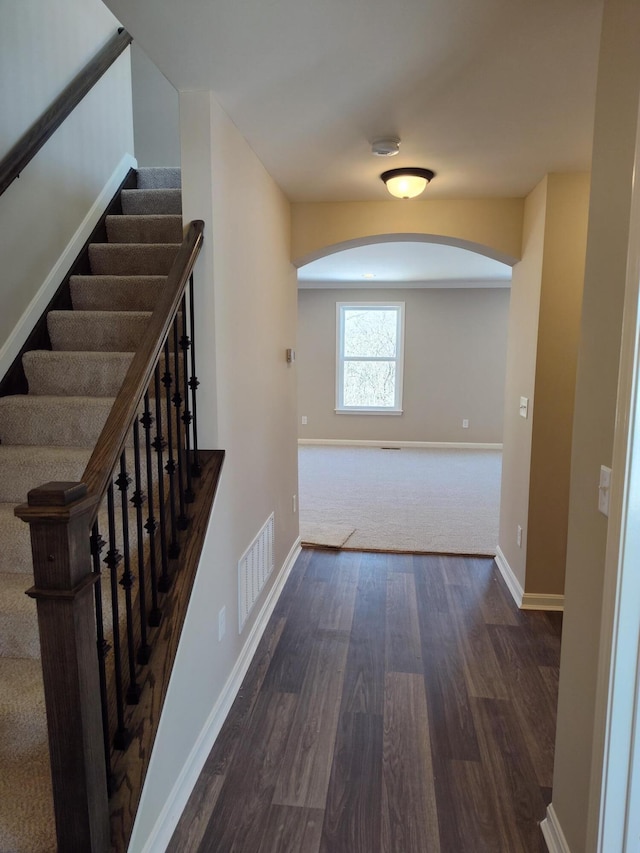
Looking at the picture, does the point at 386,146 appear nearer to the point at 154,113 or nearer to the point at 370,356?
the point at 154,113

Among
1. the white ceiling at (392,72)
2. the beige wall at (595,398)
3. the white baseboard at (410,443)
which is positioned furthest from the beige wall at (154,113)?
the white baseboard at (410,443)

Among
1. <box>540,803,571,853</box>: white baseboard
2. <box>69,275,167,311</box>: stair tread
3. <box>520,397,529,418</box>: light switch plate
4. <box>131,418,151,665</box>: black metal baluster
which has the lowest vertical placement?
<box>540,803,571,853</box>: white baseboard

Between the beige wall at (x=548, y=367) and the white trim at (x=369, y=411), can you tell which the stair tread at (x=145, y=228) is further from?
the white trim at (x=369, y=411)

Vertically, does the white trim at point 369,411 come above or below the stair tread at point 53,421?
below

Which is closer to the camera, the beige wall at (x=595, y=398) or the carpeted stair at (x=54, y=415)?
the beige wall at (x=595, y=398)

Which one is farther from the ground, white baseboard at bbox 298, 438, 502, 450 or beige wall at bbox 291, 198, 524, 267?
beige wall at bbox 291, 198, 524, 267

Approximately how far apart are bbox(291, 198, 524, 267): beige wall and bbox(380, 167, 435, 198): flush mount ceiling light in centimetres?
53

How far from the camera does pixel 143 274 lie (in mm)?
3002

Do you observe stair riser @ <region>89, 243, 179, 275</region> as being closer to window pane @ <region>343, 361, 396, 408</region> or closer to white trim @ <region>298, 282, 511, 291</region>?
white trim @ <region>298, 282, 511, 291</region>

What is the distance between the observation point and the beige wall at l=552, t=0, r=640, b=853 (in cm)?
124

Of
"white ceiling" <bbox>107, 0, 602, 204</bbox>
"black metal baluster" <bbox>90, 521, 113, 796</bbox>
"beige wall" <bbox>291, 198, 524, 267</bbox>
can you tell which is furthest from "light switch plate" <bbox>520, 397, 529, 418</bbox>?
"black metal baluster" <bbox>90, 521, 113, 796</bbox>

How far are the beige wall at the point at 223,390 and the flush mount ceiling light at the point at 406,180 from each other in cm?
67

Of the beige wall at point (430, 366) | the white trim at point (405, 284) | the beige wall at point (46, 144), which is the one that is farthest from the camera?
the beige wall at point (430, 366)

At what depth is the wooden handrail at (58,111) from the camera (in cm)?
240
